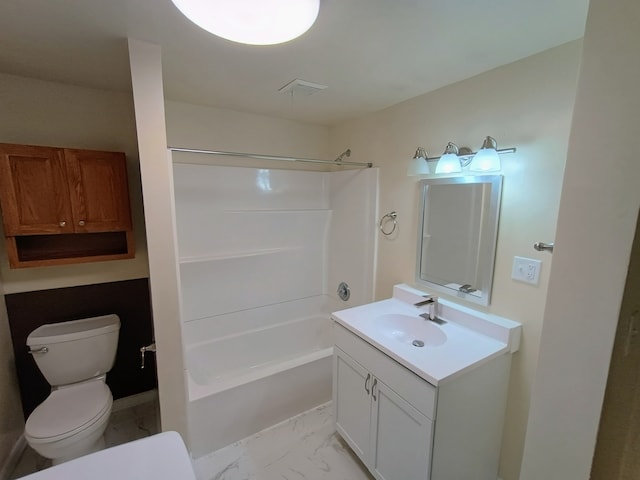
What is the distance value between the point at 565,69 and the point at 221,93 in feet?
6.24

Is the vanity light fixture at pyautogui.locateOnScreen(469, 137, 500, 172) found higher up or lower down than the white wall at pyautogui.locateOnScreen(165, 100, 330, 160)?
lower down

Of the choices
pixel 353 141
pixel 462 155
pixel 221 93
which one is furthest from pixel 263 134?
pixel 462 155

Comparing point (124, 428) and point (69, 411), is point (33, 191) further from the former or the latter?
point (124, 428)

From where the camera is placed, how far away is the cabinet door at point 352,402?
1603mm

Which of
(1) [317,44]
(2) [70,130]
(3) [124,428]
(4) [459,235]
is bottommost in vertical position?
(3) [124,428]

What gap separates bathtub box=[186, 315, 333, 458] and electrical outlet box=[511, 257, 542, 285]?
1.37 meters

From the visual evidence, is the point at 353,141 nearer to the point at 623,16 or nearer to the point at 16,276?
the point at 623,16

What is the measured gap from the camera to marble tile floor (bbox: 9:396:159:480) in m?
1.74

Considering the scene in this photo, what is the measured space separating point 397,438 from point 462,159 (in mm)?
1538

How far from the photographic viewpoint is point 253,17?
35.6 inches

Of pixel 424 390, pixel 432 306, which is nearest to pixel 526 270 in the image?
pixel 432 306

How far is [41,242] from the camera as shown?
1.85m

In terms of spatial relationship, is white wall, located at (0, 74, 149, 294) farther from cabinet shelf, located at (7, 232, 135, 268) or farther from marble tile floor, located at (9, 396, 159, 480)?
marble tile floor, located at (9, 396, 159, 480)

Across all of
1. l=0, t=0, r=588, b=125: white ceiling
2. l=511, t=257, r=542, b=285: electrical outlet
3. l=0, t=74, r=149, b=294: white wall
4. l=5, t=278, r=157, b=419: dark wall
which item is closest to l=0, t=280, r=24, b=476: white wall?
l=5, t=278, r=157, b=419: dark wall
